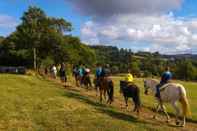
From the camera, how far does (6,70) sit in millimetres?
62719

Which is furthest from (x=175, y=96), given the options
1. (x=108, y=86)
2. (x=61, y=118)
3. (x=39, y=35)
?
(x=39, y=35)

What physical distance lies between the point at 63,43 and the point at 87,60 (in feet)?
60.5

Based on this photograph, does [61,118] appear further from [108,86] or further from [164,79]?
[108,86]

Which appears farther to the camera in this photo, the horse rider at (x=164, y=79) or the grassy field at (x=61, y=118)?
the horse rider at (x=164, y=79)

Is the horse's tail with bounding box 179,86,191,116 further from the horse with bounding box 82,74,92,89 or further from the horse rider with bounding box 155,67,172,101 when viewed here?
the horse with bounding box 82,74,92,89

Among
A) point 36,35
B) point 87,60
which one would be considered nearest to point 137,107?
point 36,35

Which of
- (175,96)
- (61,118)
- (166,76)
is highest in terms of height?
(166,76)

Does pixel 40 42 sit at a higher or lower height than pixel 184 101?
higher

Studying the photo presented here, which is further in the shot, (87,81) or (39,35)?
(39,35)

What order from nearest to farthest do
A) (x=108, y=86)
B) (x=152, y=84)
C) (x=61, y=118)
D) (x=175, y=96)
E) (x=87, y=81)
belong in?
(x=61, y=118) → (x=175, y=96) → (x=152, y=84) → (x=108, y=86) → (x=87, y=81)

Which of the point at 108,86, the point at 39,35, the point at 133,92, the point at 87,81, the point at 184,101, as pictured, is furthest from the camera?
the point at 39,35

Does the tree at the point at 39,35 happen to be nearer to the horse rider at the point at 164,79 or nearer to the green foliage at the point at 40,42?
the green foliage at the point at 40,42

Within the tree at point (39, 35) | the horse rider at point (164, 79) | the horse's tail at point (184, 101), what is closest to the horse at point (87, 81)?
the horse rider at point (164, 79)

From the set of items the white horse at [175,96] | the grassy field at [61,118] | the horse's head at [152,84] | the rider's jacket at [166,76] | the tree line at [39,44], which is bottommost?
the grassy field at [61,118]
